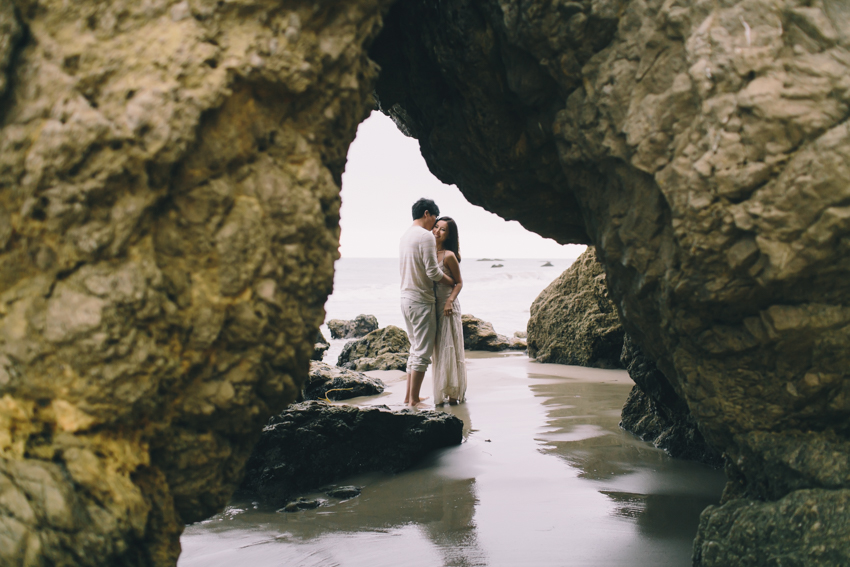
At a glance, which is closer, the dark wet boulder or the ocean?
the dark wet boulder

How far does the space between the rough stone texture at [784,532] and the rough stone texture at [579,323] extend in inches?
204

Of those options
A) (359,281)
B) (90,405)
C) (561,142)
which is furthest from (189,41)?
(359,281)

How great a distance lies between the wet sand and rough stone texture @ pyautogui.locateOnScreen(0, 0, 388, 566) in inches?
40.5

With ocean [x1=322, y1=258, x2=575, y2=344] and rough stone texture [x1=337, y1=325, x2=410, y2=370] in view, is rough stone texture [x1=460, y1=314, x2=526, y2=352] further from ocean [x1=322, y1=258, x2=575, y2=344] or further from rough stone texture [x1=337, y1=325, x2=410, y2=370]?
ocean [x1=322, y1=258, x2=575, y2=344]

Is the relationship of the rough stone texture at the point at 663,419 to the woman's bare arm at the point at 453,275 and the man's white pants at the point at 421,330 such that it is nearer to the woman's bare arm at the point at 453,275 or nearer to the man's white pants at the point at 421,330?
the woman's bare arm at the point at 453,275

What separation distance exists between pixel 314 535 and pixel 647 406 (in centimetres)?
307

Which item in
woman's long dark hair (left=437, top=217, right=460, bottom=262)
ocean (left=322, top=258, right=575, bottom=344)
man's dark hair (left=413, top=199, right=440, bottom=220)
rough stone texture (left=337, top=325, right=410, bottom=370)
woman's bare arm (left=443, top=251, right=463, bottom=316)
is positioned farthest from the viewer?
ocean (left=322, top=258, right=575, bottom=344)

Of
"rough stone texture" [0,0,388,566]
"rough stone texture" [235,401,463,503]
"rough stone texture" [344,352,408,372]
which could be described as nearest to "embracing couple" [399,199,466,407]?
"rough stone texture" [235,401,463,503]

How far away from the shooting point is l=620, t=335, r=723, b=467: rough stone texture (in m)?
4.35

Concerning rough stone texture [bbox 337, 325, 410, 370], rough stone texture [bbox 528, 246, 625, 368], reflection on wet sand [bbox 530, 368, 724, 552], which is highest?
rough stone texture [bbox 528, 246, 625, 368]

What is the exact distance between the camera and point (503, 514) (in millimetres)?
3430

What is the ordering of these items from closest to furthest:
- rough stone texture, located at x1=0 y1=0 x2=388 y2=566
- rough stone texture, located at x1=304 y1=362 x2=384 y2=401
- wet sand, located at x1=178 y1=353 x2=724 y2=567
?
rough stone texture, located at x1=0 y1=0 x2=388 y2=566, wet sand, located at x1=178 y1=353 x2=724 y2=567, rough stone texture, located at x1=304 y1=362 x2=384 y2=401

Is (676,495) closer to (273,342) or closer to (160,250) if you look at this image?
(273,342)

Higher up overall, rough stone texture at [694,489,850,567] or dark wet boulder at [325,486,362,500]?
rough stone texture at [694,489,850,567]
